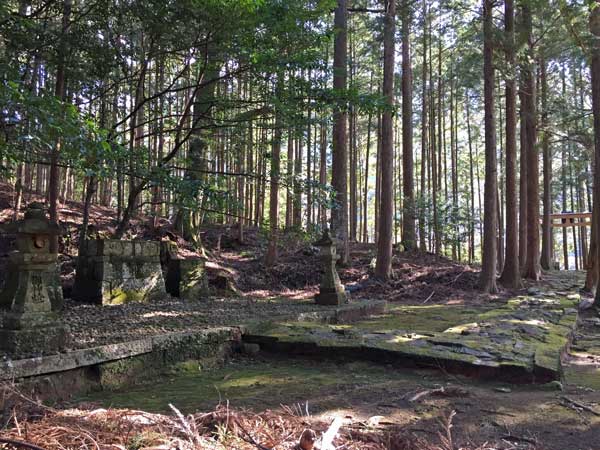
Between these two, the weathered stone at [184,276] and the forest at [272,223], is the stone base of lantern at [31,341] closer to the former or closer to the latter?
the forest at [272,223]

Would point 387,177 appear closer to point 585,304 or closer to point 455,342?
point 585,304

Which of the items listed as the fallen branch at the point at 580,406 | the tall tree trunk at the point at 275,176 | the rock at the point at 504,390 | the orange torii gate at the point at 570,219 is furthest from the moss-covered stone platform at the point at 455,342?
the orange torii gate at the point at 570,219

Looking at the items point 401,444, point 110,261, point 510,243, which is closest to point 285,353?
point 401,444

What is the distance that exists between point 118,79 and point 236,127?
2244 mm

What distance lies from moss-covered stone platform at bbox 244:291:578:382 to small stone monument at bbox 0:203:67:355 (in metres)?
2.41

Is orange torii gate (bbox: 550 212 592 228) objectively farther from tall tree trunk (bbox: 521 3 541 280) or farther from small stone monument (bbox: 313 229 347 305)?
small stone monument (bbox: 313 229 347 305)

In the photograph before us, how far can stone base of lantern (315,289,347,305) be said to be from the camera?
8344mm

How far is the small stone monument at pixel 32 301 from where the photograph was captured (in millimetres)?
3771

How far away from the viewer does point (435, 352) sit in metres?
4.75

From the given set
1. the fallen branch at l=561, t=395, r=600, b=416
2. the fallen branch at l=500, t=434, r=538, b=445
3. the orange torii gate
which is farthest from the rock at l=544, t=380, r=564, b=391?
the orange torii gate

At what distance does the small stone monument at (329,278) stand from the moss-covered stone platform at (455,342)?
79cm

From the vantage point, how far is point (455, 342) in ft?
16.9

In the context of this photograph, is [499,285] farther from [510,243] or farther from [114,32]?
[114,32]

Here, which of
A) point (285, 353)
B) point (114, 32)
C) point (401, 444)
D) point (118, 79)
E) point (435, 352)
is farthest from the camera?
point (118, 79)
